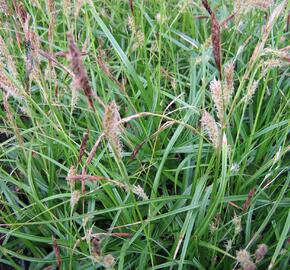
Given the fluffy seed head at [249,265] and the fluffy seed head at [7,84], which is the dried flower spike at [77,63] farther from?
the fluffy seed head at [249,265]

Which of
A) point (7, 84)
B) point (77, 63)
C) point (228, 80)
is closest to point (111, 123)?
point (77, 63)

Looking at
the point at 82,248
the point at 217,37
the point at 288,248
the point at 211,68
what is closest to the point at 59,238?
the point at 82,248

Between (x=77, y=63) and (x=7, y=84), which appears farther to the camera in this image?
(x=7, y=84)

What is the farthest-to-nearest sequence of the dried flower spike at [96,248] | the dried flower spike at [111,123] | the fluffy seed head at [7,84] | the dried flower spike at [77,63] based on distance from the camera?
the fluffy seed head at [7,84], the dried flower spike at [96,248], the dried flower spike at [111,123], the dried flower spike at [77,63]

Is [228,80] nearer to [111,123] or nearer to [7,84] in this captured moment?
[111,123]

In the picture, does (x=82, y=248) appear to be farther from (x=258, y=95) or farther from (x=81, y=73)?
(x=258, y=95)

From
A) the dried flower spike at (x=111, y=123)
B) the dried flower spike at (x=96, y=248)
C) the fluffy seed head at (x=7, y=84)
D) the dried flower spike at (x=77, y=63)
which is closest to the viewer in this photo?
the dried flower spike at (x=77, y=63)

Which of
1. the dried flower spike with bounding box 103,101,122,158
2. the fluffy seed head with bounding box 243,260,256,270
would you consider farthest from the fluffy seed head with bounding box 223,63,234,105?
the fluffy seed head with bounding box 243,260,256,270

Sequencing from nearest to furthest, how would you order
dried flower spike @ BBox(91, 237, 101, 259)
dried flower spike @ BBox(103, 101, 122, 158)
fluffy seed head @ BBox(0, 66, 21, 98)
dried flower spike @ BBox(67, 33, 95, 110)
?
1. dried flower spike @ BBox(67, 33, 95, 110)
2. dried flower spike @ BBox(103, 101, 122, 158)
3. dried flower spike @ BBox(91, 237, 101, 259)
4. fluffy seed head @ BBox(0, 66, 21, 98)

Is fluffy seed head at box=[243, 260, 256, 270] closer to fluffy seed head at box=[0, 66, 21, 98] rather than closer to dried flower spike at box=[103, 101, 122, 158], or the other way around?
dried flower spike at box=[103, 101, 122, 158]

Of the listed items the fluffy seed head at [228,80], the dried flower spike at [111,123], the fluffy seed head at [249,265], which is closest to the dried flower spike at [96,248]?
the dried flower spike at [111,123]

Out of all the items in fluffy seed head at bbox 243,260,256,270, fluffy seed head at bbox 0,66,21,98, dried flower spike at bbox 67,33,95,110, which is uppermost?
dried flower spike at bbox 67,33,95,110

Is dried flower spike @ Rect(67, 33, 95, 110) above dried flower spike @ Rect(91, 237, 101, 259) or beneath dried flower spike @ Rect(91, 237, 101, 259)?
above
